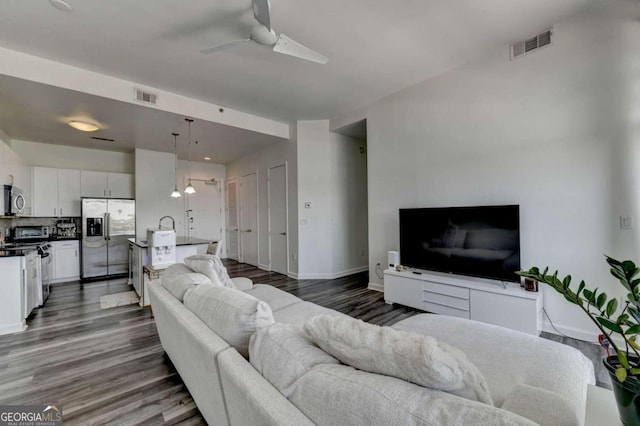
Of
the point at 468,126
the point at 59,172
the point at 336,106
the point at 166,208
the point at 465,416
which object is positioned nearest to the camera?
the point at 465,416

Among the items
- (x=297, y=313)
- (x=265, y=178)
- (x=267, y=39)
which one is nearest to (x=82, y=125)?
(x=265, y=178)

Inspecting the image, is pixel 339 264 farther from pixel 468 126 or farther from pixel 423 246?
pixel 468 126

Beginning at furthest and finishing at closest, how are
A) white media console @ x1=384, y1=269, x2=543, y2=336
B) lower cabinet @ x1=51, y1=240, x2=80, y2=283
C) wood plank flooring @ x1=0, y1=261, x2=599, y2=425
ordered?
lower cabinet @ x1=51, y1=240, x2=80, y2=283, white media console @ x1=384, y1=269, x2=543, y2=336, wood plank flooring @ x1=0, y1=261, x2=599, y2=425

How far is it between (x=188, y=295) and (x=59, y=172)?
5.65 metres

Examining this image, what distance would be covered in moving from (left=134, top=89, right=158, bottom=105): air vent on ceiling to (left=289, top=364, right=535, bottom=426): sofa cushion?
4182 mm

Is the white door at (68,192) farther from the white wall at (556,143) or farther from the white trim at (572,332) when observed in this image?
the white trim at (572,332)

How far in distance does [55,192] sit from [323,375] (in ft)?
22.3

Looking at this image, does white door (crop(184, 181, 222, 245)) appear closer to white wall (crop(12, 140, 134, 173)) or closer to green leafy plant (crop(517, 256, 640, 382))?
white wall (crop(12, 140, 134, 173))

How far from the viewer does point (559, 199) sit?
2734 millimetres

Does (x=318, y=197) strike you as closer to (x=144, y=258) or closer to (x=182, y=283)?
(x=144, y=258)

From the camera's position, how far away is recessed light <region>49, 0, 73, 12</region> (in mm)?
2253

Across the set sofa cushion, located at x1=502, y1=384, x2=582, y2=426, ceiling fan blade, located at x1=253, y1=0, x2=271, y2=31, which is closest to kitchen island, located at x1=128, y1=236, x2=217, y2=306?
ceiling fan blade, located at x1=253, y1=0, x2=271, y2=31

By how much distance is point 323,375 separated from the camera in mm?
854

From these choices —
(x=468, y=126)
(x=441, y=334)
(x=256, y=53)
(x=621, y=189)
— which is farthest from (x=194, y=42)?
(x=621, y=189)
